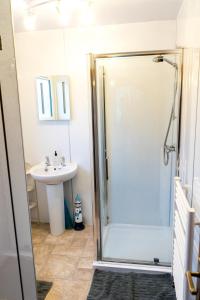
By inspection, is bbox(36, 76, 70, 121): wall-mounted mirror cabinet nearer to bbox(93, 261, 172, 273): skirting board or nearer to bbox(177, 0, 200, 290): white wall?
bbox(177, 0, 200, 290): white wall

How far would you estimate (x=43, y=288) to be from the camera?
2.01 m

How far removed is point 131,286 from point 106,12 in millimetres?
2550

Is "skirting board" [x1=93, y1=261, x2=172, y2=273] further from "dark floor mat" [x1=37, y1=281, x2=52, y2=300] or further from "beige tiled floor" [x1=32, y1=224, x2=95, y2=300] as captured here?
"dark floor mat" [x1=37, y1=281, x2=52, y2=300]

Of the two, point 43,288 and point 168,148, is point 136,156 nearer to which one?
point 168,148

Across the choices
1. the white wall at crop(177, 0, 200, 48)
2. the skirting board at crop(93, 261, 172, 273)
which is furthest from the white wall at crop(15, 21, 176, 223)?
the skirting board at crop(93, 261, 172, 273)

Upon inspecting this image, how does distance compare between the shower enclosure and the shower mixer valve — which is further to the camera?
the shower mixer valve

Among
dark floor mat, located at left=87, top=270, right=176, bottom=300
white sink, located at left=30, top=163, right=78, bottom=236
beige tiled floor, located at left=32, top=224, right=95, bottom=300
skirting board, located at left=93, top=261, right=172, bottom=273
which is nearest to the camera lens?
dark floor mat, located at left=87, top=270, right=176, bottom=300

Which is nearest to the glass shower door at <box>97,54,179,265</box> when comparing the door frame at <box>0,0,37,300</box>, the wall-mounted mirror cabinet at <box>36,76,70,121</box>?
the wall-mounted mirror cabinet at <box>36,76,70,121</box>

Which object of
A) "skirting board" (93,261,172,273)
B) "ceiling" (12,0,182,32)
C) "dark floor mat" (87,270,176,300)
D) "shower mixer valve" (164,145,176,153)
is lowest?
"dark floor mat" (87,270,176,300)

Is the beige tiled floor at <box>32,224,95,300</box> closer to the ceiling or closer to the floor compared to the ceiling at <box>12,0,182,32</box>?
closer to the floor

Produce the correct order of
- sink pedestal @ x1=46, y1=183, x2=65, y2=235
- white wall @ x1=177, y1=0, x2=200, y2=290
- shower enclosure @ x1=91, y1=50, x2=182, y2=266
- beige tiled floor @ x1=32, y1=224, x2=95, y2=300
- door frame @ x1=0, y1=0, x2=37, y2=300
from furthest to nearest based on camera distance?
sink pedestal @ x1=46, y1=183, x2=65, y2=235, shower enclosure @ x1=91, y1=50, x2=182, y2=266, beige tiled floor @ x1=32, y1=224, x2=95, y2=300, white wall @ x1=177, y1=0, x2=200, y2=290, door frame @ x1=0, y1=0, x2=37, y2=300

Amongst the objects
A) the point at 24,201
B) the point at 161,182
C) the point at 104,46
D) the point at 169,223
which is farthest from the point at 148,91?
the point at 24,201

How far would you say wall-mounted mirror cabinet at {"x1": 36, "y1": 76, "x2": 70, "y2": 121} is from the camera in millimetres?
2789

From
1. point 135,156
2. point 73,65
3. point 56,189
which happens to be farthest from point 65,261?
point 73,65
